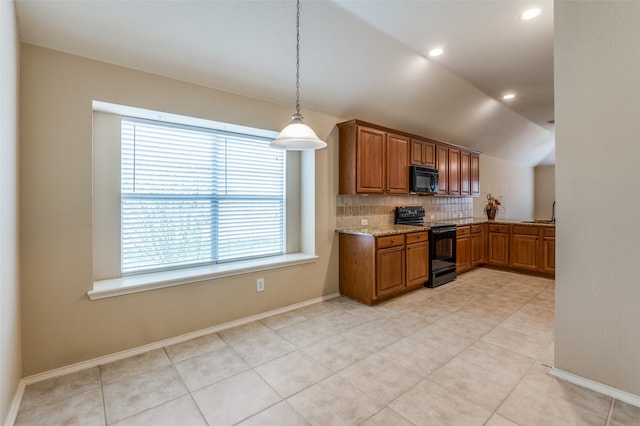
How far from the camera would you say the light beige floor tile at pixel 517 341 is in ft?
8.15

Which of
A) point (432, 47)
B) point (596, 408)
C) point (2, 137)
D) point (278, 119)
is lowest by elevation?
point (596, 408)

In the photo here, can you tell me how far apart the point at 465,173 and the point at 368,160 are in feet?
9.52

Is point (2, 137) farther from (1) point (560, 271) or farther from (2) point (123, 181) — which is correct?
(1) point (560, 271)

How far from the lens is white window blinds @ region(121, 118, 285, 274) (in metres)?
2.73

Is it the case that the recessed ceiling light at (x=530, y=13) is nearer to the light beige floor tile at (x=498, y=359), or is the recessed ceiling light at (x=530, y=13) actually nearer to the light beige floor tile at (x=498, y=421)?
the light beige floor tile at (x=498, y=359)

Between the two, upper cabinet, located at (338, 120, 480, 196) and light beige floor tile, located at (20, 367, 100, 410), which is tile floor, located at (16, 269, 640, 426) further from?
upper cabinet, located at (338, 120, 480, 196)

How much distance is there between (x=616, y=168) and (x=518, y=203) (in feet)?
22.8

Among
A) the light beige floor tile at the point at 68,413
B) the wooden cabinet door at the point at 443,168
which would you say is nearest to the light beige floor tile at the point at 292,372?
the light beige floor tile at the point at 68,413

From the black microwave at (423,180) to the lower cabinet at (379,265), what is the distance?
77 centimetres

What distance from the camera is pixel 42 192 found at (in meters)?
2.08

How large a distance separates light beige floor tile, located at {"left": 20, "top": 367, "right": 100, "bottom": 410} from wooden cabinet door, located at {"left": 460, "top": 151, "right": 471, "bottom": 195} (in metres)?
5.83

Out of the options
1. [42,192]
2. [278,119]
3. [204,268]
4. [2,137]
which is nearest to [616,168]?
[278,119]

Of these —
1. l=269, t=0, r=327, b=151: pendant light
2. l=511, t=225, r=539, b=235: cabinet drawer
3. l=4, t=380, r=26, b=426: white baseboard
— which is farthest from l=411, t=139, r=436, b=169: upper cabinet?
l=4, t=380, r=26, b=426: white baseboard

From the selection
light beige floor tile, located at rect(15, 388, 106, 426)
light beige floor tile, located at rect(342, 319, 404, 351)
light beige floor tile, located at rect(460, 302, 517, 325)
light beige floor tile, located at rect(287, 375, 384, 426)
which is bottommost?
light beige floor tile, located at rect(15, 388, 106, 426)
